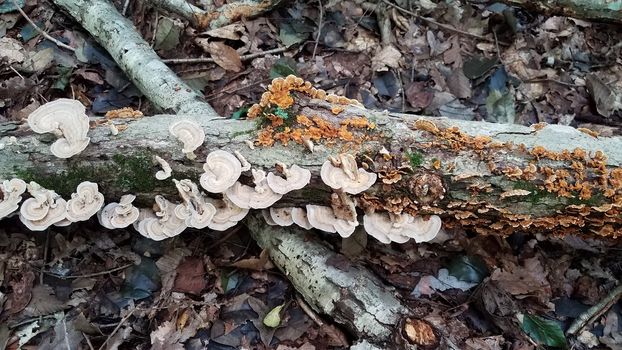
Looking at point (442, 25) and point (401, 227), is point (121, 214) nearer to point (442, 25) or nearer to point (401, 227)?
point (401, 227)

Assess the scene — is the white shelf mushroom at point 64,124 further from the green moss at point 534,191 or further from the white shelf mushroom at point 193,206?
the green moss at point 534,191

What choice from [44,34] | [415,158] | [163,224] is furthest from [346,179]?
[44,34]

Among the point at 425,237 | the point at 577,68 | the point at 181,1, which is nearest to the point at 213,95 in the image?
the point at 181,1

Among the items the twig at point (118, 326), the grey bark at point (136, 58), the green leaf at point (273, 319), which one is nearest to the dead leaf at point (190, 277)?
the twig at point (118, 326)

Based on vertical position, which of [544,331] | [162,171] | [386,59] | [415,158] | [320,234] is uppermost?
[415,158]

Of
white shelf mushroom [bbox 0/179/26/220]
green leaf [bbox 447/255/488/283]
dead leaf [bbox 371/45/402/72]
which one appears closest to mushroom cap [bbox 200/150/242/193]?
white shelf mushroom [bbox 0/179/26/220]

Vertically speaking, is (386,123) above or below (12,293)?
above

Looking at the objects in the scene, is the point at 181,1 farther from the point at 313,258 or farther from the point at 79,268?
the point at 313,258

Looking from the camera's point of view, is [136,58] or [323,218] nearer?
[323,218]
